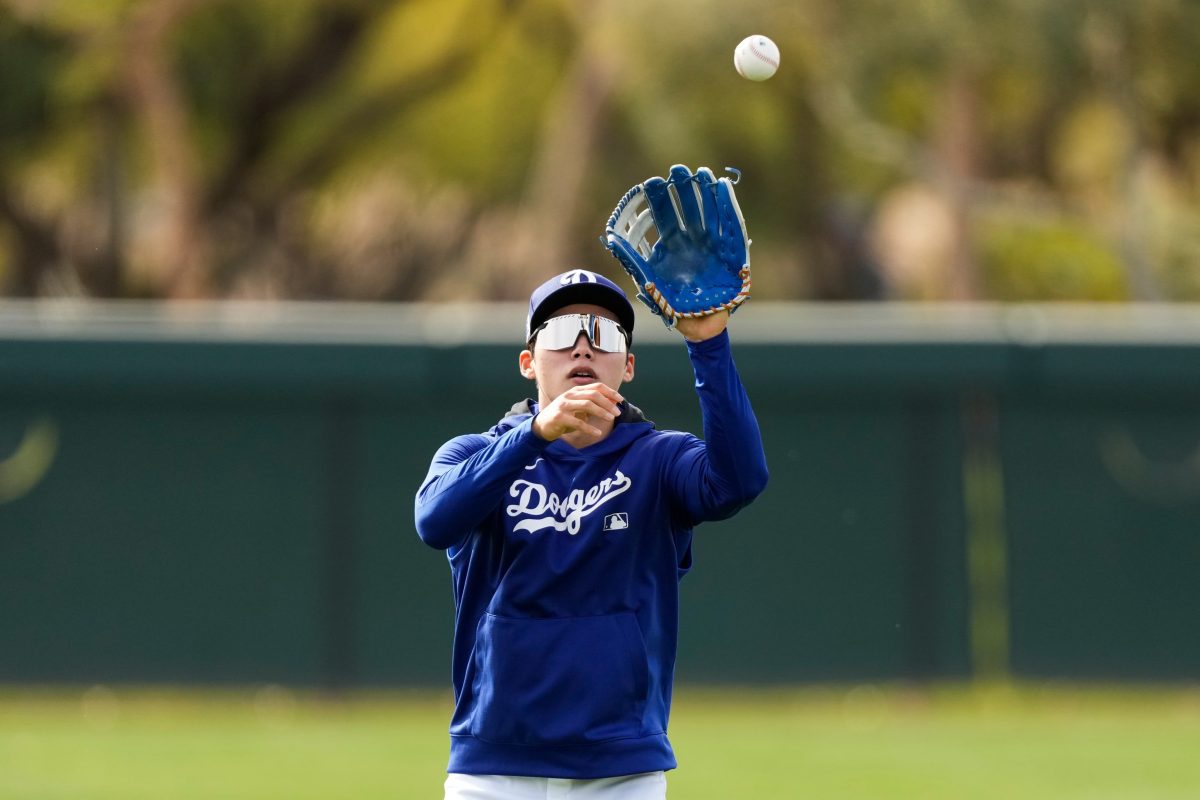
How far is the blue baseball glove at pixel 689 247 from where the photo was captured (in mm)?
4215

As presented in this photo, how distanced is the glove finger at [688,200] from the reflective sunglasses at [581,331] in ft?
0.94

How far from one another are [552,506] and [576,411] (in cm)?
40

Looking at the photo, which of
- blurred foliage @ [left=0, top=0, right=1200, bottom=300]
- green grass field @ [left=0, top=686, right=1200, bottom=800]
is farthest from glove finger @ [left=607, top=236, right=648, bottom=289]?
blurred foliage @ [left=0, top=0, right=1200, bottom=300]

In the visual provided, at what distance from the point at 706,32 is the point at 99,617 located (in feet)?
35.4

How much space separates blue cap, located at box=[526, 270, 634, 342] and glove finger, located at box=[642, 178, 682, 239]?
0.17 m

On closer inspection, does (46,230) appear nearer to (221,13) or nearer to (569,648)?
(221,13)

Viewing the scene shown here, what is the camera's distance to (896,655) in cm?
1296

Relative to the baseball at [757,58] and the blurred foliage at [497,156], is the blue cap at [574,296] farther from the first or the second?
the blurred foliage at [497,156]

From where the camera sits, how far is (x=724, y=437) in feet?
13.5

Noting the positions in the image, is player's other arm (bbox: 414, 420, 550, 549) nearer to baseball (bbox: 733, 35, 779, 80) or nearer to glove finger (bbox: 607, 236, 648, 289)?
glove finger (bbox: 607, 236, 648, 289)

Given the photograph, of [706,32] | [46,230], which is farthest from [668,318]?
[46,230]

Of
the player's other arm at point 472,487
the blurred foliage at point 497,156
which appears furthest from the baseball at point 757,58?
the blurred foliage at point 497,156

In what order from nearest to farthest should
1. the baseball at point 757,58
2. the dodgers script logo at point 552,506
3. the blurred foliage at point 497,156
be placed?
1. the dodgers script logo at point 552,506
2. the baseball at point 757,58
3. the blurred foliage at point 497,156

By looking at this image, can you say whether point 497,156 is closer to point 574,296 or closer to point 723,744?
point 723,744
